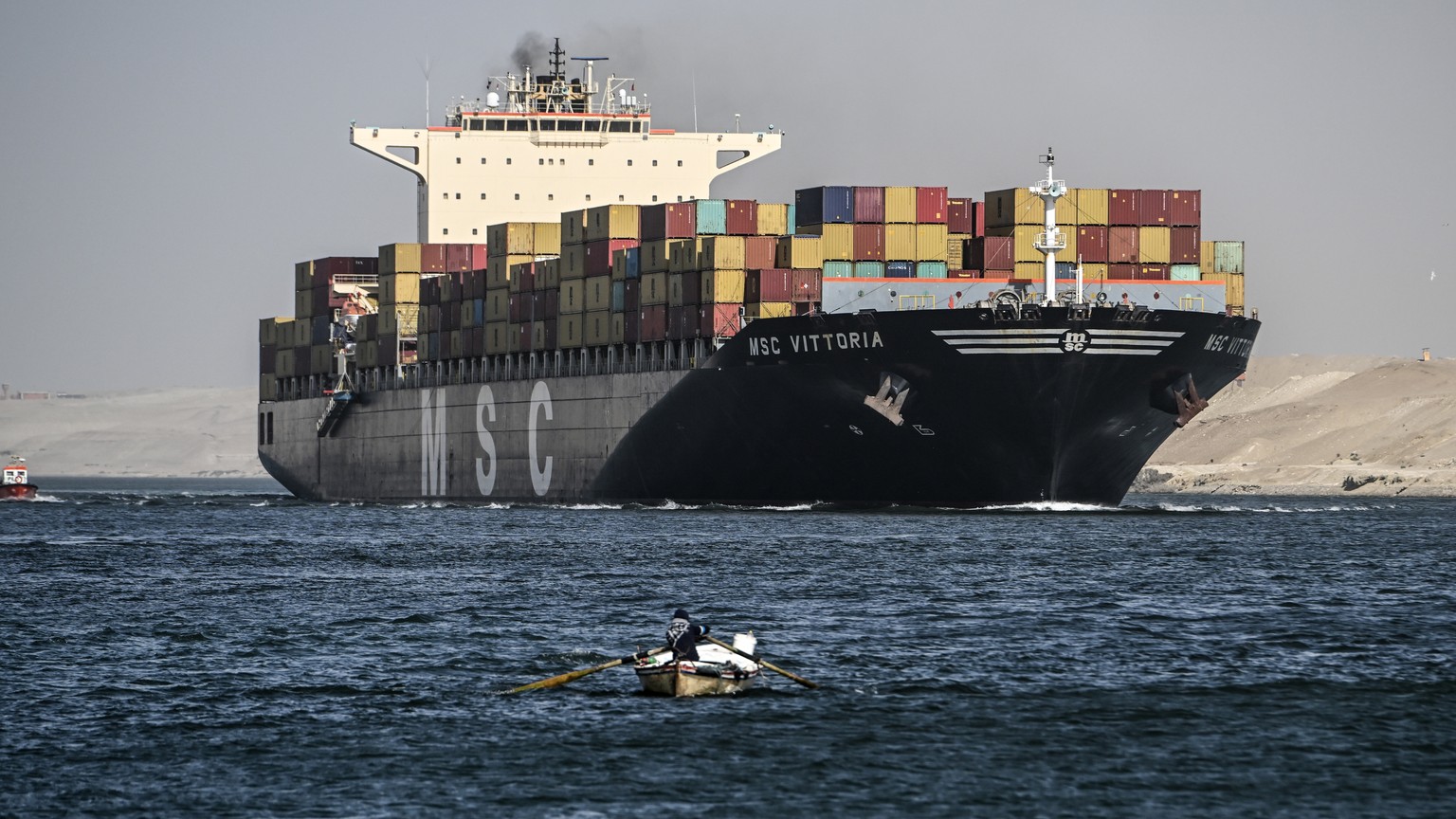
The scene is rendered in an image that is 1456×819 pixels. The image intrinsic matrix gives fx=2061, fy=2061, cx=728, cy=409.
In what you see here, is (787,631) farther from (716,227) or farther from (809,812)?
(716,227)

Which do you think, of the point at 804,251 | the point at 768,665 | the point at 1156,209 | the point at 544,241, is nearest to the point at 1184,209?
the point at 1156,209

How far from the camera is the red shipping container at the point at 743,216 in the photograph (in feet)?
218

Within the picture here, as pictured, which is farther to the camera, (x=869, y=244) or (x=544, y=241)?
(x=544, y=241)

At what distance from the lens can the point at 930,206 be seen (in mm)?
64250

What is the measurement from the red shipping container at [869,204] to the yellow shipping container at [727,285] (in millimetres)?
4437

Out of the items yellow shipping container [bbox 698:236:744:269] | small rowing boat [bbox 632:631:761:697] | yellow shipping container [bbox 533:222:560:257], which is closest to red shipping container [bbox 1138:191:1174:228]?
yellow shipping container [bbox 698:236:744:269]

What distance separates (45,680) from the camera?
3012 centimetres

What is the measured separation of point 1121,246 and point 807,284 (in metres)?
10.3

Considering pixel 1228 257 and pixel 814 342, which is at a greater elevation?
pixel 1228 257

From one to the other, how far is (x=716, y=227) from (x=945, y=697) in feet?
136

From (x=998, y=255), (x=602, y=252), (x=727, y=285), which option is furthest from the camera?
(x=602, y=252)

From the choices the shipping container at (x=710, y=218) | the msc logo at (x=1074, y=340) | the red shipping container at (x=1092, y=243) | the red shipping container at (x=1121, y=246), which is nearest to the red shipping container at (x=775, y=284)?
the shipping container at (x=710, y=218)

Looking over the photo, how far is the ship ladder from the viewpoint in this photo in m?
97.8

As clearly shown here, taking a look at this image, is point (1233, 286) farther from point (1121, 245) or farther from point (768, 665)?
point (768, 665)
